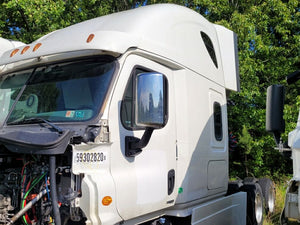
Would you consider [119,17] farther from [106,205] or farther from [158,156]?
[106,205]

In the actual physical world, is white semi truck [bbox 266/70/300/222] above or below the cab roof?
below

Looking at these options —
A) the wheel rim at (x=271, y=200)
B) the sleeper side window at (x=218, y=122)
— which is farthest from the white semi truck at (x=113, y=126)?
the wheel rim at (x=271, y=200)

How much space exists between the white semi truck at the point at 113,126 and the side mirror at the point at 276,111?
40.2 inches

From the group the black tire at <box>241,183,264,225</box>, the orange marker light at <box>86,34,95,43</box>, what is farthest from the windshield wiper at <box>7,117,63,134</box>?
the black tire at <box>241,183,264,225</box>

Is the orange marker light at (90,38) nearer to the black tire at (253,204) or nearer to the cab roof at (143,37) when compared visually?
the cab roof at (143,37)

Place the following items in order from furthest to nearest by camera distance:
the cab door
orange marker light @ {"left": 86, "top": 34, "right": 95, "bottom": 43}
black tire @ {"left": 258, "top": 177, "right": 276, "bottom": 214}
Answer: black tire @ {"left": 258, "top": 177, "right": 276, "bottom": 214} → orange marker light @ {"left": 86, "top": 34, "right": 95, "bottom": 43} → the cab door

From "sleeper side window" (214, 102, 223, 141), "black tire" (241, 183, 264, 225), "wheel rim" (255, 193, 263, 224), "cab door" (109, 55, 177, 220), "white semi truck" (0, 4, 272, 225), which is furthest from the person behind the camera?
"wheel rim" (255, 193, 263, 224)

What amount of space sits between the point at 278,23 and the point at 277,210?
7.58m

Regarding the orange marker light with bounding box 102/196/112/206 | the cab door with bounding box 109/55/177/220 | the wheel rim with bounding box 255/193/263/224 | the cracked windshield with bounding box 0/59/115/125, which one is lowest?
the wheel rim with bounding box 255/193/263/224

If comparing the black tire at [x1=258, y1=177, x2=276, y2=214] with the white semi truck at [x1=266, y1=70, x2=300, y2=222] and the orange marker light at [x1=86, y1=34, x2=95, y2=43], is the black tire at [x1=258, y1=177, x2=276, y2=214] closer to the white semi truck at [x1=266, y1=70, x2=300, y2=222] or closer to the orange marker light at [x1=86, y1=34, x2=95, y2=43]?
the white semi truck at [x1=266, y1=70, x2=300, y2=222]

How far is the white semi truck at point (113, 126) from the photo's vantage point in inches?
120

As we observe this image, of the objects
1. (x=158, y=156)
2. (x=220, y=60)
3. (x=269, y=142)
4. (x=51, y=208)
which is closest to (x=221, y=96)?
(x=220, y=60)

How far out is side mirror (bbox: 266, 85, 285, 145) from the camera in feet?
11.9

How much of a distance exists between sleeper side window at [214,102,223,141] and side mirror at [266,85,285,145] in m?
1.55
